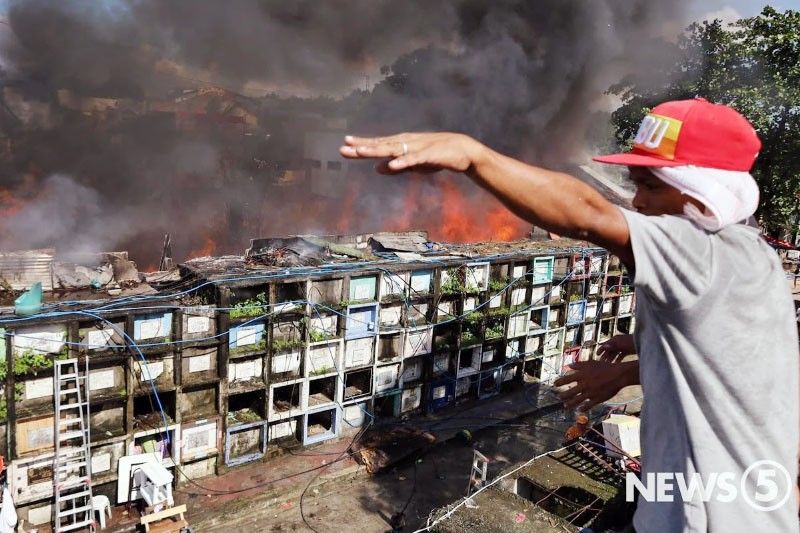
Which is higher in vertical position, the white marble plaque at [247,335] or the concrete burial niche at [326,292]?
the concrete burial niche at [326,292]

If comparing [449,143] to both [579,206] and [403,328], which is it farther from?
[403,328]

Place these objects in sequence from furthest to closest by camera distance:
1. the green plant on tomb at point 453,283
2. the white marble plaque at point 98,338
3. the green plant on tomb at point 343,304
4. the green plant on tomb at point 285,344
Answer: the green plant on tomb at point 453,283 → the green plant on tomb at point 343,304 → the green plant on tomb at point 285,344 → the white marble plaque at point 98,338

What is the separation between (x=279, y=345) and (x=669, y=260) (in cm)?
989

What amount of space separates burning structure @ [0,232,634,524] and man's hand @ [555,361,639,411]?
7.99 metres

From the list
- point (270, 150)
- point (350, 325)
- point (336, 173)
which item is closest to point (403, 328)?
point (350, 325)

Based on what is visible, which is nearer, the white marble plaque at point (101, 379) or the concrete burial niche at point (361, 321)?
the white marble plaque at point (101, 379)

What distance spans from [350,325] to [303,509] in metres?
3.57

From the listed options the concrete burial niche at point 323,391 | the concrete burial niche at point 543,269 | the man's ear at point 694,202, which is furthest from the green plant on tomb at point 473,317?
the man's ear at point 694,202

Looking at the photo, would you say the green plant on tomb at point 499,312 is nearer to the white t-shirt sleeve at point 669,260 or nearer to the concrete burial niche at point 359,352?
the concrete burial niche at point 359,352

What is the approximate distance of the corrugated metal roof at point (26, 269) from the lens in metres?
9.80

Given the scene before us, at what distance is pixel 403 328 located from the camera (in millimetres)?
12500

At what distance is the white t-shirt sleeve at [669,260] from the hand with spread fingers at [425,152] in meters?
0.46

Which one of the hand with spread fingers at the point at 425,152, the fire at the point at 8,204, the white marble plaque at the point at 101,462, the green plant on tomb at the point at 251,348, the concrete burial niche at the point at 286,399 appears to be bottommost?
the white marble plaque at the point at 101,462

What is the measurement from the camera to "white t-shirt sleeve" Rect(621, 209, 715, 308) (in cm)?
146
